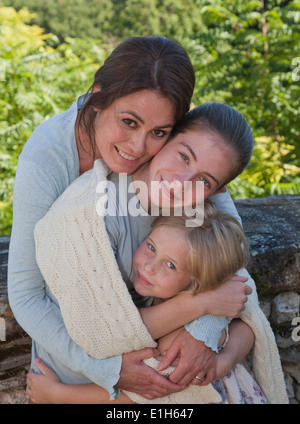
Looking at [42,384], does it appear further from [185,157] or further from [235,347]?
[185,157]

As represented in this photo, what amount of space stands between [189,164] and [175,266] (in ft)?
1.28

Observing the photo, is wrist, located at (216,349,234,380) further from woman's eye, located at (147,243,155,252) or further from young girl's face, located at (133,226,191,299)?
woman's eye, located at (147,243,155,252)

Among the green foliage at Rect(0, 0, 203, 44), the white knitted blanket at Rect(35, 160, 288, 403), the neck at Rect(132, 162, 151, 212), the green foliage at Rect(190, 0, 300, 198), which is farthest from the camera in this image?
the green foliage at Rect(0, 0, 203, 44)

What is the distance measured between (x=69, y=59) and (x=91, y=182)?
506cm

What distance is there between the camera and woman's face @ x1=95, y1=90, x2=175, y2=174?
1.61 meters

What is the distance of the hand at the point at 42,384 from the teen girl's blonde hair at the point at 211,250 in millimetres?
604

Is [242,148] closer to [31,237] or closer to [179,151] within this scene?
[179,151]

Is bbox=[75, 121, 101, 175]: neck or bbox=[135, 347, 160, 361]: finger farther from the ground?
bbox=[75, 121, 101, 175]: neck

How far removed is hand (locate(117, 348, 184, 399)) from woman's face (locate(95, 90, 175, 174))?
69 cm

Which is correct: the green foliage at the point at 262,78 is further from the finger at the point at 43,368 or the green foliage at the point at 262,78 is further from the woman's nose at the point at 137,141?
the finger at the point at 43,368

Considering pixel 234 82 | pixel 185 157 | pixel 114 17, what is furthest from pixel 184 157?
pixel 114 17

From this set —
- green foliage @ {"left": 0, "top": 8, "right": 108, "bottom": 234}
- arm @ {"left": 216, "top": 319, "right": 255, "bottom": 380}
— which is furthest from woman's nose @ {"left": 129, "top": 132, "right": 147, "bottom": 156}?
green foliage @ {"left": 0, "top": 8, "right": 108, "bottom": 234}

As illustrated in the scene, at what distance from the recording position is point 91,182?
165 centimetres

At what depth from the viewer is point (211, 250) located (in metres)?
1.60
